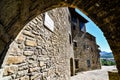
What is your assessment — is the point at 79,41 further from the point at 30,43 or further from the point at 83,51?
the point at 30,43

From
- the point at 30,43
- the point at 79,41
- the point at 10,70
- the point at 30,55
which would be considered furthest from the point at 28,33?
the point at 79,41

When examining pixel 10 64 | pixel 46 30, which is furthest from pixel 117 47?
pixel 46 30

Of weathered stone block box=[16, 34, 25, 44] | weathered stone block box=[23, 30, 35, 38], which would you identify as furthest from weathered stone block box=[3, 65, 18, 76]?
weathered stone block box=[23, 30, 35, 38]

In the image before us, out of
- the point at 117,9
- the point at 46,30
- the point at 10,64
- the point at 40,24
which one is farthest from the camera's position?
the point at 46,30

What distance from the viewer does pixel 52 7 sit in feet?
5.73

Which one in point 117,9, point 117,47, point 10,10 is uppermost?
point 10,10

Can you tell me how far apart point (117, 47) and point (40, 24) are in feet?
6.80

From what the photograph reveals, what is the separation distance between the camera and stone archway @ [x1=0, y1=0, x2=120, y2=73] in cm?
127

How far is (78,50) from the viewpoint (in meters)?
13.8

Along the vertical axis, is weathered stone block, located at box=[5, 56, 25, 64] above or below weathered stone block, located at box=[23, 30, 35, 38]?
below

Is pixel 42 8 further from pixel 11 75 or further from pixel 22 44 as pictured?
pixel 11 75

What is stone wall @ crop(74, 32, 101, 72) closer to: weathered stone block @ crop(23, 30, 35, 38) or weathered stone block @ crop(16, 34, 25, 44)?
weathered stone block @ crop(23, 30, 35, 38)

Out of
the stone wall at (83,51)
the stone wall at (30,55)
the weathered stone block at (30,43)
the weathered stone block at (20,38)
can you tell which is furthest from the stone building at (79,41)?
the weathered stone block at (20,38)

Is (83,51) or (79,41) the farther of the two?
(83,51)
